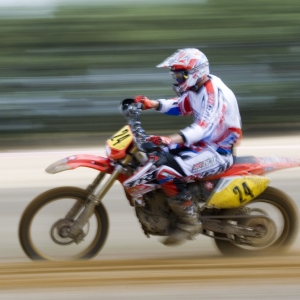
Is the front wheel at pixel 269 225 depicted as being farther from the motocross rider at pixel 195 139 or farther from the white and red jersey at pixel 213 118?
the white and red jersey at pixel 213 118

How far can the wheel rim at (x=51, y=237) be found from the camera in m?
5.85

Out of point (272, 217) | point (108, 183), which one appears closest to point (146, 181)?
point (108, 183)

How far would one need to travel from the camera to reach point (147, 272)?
17.9 feet

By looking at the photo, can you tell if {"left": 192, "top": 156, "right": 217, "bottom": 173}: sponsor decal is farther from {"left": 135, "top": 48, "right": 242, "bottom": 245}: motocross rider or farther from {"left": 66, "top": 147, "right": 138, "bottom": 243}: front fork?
{"left": 66, "top": 147, "right": 138, "bottom": 243}: front fork

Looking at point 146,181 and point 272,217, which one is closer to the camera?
point 146,181

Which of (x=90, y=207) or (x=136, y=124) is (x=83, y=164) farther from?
(x=136, y=124)

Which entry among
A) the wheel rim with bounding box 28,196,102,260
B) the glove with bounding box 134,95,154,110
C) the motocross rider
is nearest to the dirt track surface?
the wheel rim with bounding box 28,196,102,260

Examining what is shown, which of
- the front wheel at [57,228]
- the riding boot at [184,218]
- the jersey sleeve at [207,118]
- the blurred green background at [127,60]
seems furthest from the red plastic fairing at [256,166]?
the blurred green background at [127,60]

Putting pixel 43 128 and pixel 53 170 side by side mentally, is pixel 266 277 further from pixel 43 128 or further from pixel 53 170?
pixel 43 128

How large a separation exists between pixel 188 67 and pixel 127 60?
6063mm

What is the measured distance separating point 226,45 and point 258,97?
0.95 meters

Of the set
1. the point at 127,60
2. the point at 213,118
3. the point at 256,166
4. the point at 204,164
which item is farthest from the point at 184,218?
the point at 127,60

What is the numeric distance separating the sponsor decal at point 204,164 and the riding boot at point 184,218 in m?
0.20

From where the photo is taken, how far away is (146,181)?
5.75m
